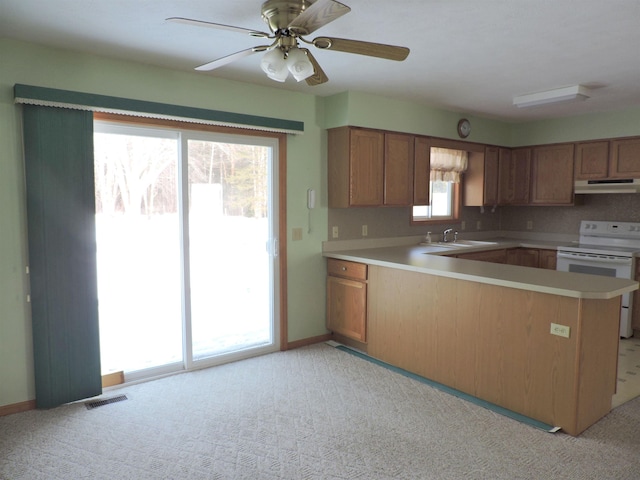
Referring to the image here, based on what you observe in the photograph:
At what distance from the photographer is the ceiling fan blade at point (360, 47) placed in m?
2.07

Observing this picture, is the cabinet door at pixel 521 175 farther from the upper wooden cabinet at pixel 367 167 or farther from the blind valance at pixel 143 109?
the blind valance at pixel 143 109

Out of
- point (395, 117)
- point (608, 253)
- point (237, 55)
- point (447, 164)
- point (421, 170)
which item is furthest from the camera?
point (447, 164)

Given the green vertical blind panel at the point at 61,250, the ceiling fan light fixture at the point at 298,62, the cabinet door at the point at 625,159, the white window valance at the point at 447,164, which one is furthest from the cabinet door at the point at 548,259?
the green vertical blind panel at the point at 61,250

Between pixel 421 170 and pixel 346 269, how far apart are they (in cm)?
138

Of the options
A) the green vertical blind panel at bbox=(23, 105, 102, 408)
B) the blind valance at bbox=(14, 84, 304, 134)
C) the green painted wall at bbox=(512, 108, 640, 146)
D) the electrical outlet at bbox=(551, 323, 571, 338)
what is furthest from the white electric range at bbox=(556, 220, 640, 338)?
the green vertical blind panel at bbox=(23, 105, 102, 408)

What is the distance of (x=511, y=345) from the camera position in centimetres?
296

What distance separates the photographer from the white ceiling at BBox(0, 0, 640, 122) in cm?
231

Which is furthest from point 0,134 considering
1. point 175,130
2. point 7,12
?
point 175,130

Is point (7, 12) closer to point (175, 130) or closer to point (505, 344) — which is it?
point (175, 130)

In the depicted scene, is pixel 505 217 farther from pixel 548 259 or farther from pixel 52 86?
pixel 52 86

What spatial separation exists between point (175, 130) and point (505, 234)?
14.9 ft

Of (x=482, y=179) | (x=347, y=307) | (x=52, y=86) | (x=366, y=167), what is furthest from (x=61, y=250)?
(x=482, y=179)

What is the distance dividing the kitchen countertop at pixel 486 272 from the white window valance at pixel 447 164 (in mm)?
920

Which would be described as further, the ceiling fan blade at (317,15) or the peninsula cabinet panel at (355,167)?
the peninsula cabinet panel at (355,167)
